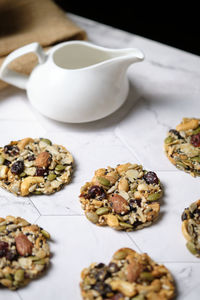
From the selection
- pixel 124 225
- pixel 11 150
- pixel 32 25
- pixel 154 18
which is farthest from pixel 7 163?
pixel 154 18

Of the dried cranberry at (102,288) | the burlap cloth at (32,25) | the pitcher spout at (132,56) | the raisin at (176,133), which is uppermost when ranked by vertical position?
the pitcher spout at (132,56)

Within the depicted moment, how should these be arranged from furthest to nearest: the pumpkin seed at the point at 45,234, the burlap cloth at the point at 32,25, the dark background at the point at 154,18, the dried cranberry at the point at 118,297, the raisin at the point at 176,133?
the dark background at the point at 154,18
the burlap cloth at the point at 32,25
the raisin at the point at 176,133
the pumpkin seed at the point at 45,234
the dried cranberry at the point at 118,297

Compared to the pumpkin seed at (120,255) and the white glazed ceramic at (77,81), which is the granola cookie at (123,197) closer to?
the pumpkin seed at (120,255)

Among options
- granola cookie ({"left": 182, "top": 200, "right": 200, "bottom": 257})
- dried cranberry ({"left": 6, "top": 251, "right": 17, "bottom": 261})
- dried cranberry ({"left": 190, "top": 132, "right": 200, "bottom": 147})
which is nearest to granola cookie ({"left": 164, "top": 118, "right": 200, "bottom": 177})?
dried cranberry ({"left": 190, "top": 132, "right": 200, "bottom": 147})

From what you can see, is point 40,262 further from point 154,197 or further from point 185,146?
point 185,146

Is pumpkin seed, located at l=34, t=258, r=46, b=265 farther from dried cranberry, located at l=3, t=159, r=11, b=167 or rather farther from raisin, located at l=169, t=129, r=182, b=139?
raisin, located at l=169, t=129, r=182, b=139

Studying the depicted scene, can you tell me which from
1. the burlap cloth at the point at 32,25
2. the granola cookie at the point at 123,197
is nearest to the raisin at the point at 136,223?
the granola cookie at the point at 123,197

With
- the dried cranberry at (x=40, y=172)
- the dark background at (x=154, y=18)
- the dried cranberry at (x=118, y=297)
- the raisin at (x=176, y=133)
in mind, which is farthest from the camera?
the dark background at (x=154, y=18)

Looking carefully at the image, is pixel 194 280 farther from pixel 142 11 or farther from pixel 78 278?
pixel 142 11
